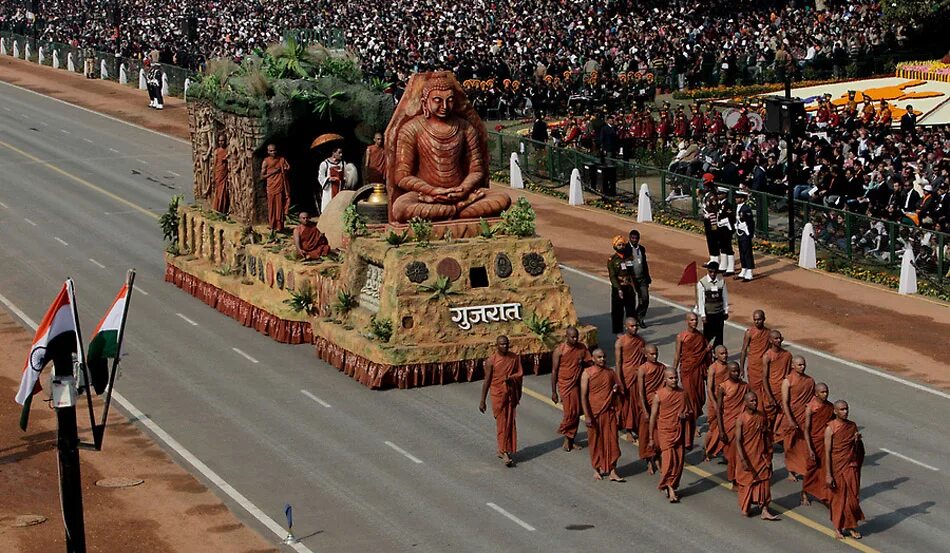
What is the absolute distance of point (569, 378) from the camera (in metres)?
25.7

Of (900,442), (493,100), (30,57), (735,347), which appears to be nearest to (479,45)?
(493,100)

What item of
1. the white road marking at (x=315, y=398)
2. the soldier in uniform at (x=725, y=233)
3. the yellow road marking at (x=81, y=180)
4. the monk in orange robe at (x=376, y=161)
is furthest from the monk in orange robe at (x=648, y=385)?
the yellow road marking at (x=81, y=180)

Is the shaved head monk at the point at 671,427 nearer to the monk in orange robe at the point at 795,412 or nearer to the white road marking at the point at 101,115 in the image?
the monk in orange robe at the point at 795,412

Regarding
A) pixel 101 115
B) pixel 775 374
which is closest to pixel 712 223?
pixel 775 374

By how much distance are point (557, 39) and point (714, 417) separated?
150 ft

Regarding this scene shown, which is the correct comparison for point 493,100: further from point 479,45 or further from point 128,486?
point 128,486

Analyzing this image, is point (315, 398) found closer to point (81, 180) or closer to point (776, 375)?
point (776, 375)

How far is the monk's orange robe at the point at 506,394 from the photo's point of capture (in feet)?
82.4

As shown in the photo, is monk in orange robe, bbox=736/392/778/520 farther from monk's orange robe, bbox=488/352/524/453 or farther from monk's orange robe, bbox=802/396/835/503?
monk's orange robe, bbox=488/352/524/453

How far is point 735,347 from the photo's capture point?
32.1m

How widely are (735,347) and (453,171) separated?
5.80 meters

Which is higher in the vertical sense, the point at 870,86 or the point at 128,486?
the point at 870,86

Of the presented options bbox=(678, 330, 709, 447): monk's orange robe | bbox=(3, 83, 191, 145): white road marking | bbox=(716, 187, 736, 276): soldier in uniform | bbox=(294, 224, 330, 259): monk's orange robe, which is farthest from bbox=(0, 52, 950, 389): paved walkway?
bbox=(3, 83, 191, 145): white road marking

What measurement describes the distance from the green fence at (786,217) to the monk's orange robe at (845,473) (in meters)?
14.5
